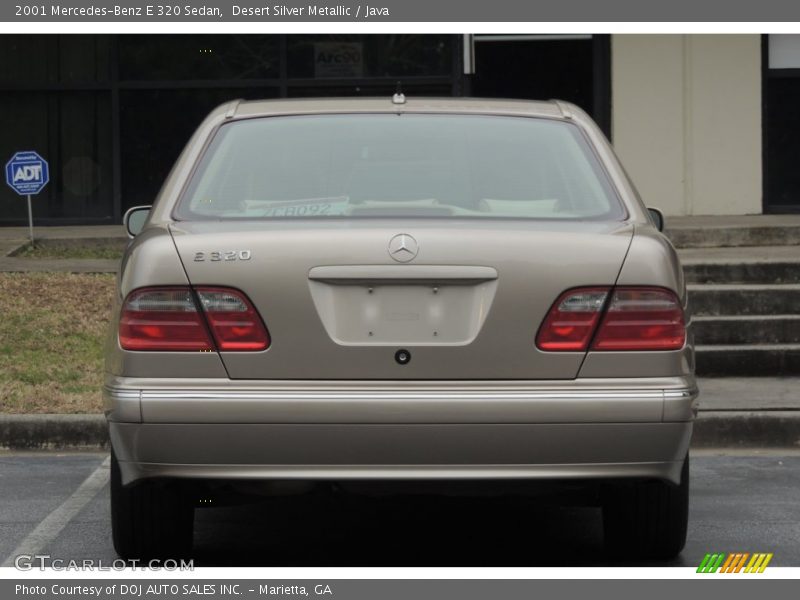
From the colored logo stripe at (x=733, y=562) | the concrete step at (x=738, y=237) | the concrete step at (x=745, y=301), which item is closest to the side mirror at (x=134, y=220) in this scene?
the colored logo stripe at (x=733, y=562)

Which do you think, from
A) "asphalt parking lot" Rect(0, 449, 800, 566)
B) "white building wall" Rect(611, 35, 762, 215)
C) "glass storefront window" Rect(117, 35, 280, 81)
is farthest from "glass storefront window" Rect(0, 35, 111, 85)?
"asphalt parking lot" Rect(0, 449, 800, 566)

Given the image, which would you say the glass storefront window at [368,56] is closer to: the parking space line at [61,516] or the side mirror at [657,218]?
the parking space line at [61,516]

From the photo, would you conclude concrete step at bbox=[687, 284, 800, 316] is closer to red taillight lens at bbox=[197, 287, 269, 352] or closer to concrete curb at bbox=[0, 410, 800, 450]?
concrete curb at bbox=[0, 410, 800, 450]

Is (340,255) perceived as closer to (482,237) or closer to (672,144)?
(482,237)

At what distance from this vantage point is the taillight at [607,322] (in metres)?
4.61

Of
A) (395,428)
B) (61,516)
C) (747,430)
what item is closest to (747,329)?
(747,430)

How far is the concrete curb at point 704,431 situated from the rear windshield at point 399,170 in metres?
3.16

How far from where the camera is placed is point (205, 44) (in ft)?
53.9

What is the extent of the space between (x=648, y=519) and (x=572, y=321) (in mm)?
915

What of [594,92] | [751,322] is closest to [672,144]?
[594,92]

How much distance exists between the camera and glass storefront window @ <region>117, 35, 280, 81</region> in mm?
16422

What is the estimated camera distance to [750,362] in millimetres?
9812

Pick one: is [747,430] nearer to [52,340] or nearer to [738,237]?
[52,340]

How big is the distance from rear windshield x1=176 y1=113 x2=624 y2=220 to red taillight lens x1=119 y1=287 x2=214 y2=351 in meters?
0.42
